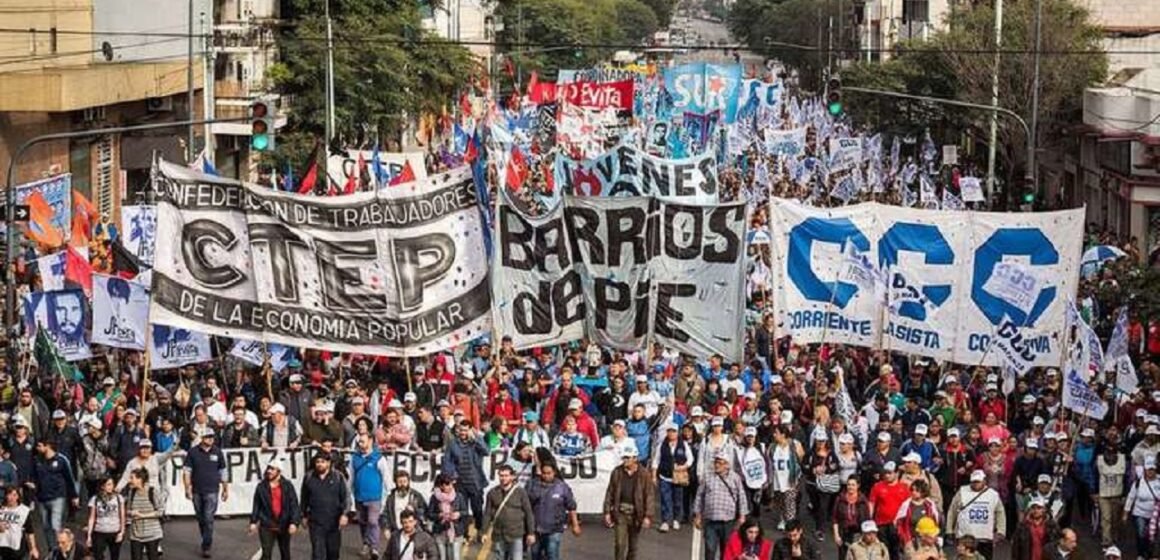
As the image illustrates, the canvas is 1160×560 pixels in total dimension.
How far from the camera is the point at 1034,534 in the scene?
1642 cm

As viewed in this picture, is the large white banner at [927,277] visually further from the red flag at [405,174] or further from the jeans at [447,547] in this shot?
the red flag at [405,174]

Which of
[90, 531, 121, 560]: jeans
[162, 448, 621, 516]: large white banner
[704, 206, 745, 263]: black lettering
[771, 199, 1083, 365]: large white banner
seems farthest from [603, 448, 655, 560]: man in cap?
[771, 199, 1083, 365]: large white banner

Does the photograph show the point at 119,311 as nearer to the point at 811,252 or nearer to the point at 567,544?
the point at 567,544

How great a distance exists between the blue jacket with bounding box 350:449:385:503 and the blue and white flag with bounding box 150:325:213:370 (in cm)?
447

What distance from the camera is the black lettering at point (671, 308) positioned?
21.2 m

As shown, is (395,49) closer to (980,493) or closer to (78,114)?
(78,114)

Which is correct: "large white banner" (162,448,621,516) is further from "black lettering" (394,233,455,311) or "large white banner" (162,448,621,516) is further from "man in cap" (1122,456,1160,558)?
"man in cap" (1122,456,1160,558)

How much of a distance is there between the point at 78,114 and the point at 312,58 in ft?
48.5

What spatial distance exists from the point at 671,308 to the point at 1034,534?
5.62 metres

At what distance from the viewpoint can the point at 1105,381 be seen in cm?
2173

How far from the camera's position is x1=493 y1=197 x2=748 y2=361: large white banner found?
21.2 meters

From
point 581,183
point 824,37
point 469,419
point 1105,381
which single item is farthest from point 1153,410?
point 824,37

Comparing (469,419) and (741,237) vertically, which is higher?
(741,237)

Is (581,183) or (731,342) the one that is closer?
(731,342)
